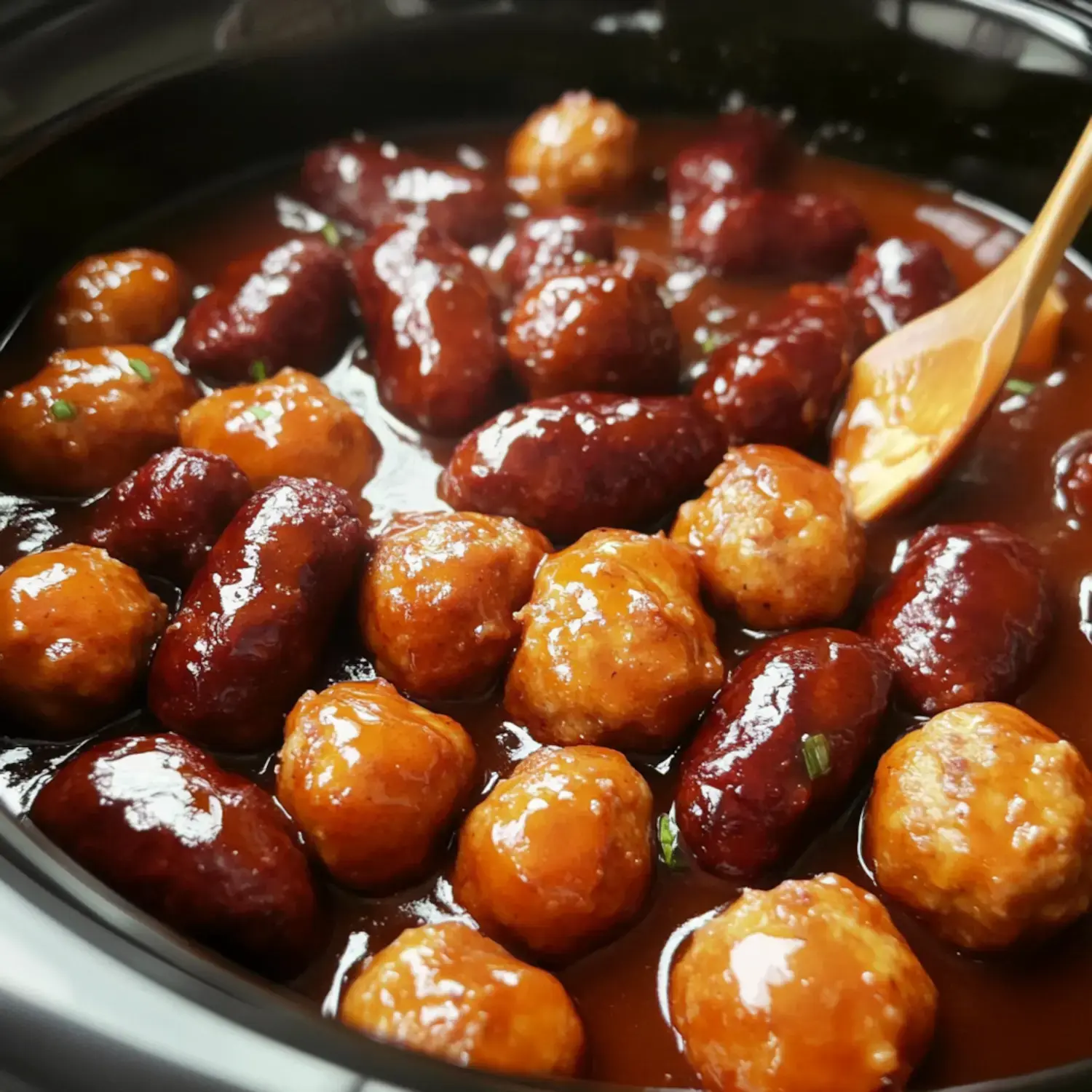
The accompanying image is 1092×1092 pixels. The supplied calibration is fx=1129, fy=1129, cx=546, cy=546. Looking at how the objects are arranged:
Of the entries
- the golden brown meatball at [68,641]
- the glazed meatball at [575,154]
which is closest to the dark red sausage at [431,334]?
the glazed meatball at [575,154]

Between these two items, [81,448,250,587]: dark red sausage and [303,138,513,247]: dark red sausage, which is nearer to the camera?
[81,448,250,587]: dark red sausage

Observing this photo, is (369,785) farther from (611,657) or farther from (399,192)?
(399,192)

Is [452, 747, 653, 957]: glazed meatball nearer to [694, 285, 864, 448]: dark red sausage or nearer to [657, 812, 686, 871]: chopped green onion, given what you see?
[657, 812, 686, 871]: chopped green onion

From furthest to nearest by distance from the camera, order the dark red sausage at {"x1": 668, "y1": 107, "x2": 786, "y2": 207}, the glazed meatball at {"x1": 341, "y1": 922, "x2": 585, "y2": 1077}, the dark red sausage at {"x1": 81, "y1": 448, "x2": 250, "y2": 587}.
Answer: the dark red sausage at {"x1": 668, "y1": 107, "x2": 786, "y2": 207}, the dark red sausage at {"x1": 81, "y1": 448, "x2": 250, "y2": 587}, the glazed meatball at {"x1": 341, "y1": 922, "x2": 585, "y2": 1077}

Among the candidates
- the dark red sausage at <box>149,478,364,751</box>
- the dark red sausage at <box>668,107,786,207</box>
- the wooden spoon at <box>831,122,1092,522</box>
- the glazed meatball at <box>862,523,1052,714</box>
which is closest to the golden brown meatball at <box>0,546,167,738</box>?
the dark red sausage at <box>149,478,364,751</box>

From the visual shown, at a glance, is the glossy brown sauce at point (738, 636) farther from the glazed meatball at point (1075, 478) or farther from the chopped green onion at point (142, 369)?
the chopped green onion at point (142, 369)

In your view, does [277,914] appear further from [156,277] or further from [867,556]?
[156,277]

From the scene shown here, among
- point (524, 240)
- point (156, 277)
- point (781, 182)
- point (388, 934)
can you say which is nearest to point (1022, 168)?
point (781, 182)
